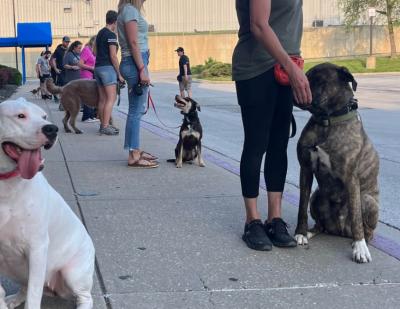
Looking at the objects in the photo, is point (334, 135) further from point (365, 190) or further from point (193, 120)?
point (193, 120)

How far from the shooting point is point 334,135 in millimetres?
4375

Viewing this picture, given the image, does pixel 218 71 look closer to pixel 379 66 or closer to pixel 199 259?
pixel 379 66

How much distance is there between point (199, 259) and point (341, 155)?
123cm

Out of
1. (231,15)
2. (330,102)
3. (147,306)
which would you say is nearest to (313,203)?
(330,102)

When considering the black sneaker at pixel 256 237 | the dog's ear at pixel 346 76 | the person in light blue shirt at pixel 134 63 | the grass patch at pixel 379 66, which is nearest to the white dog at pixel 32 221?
the black sneaker at pixel 256 237

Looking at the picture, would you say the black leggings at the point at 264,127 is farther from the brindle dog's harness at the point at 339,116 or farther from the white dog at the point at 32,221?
the white dog at the point at 32,221

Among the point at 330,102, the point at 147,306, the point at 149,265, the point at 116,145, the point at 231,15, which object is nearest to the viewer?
the point at 147,306

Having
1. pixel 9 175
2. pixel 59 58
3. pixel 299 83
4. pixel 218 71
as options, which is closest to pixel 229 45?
pixel 218 71

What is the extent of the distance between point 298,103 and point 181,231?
1398 mm

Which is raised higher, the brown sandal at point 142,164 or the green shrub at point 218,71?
the green shrub at point 218,71

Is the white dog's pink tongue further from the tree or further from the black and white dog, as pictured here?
the tree

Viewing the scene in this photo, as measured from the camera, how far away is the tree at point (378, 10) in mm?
48409

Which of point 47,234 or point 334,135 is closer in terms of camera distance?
point 47,234

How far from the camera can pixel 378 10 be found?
1993 inches
